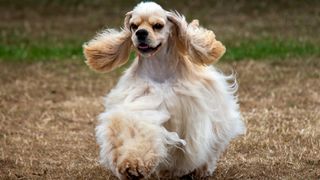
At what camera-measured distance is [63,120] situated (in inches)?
331

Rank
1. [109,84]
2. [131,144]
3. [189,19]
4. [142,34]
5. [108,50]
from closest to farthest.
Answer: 1. [131,144]
2. [142,34]
3. [108,50]
4. [109,84]
5. [189,19]

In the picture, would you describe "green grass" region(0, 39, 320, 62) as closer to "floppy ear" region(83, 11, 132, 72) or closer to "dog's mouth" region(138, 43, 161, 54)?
"floppy ear" region(83, 11, 132, 72)

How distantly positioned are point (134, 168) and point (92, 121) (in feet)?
12.3

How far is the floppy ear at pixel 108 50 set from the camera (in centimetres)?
565

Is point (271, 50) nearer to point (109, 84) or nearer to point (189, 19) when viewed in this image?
point (109, 84)

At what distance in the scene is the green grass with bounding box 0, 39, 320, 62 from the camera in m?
12.0

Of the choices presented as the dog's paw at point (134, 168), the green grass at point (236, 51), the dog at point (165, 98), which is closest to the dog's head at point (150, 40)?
the dog at point (165, 98)

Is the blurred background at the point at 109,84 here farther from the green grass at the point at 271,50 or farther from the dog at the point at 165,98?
the dog at the point at 165,98

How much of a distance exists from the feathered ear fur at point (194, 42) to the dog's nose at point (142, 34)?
369mm

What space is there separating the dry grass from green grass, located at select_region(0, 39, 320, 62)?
517 mm

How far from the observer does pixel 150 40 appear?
5191 millimetres

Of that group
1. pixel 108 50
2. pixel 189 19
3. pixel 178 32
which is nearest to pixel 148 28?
pixel 178 32

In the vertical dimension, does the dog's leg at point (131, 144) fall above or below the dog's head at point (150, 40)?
below

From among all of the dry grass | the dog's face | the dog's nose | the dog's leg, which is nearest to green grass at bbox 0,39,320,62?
the dry grass
